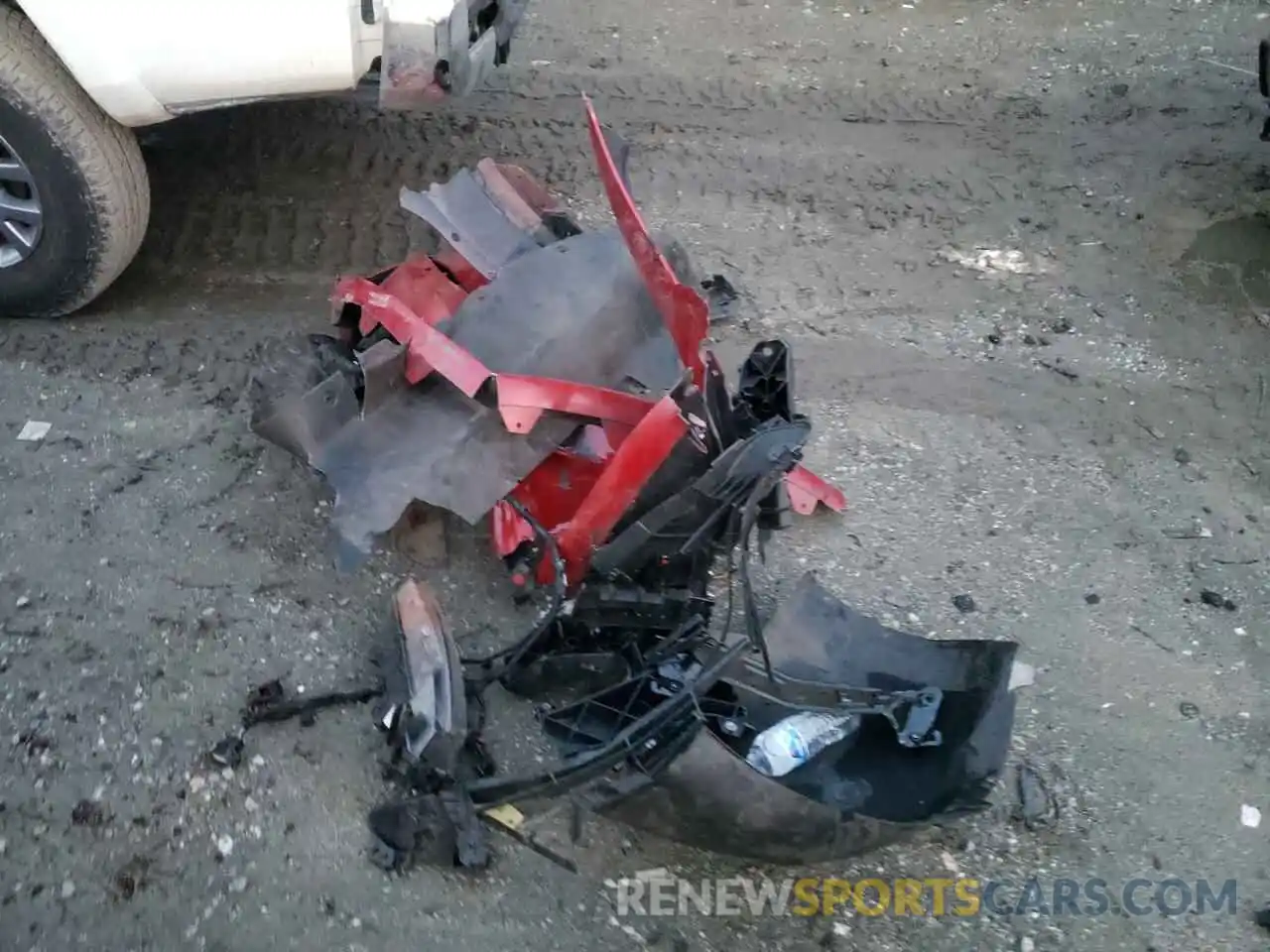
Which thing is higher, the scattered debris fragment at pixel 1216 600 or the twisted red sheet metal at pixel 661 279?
the twisted red sheet metal at pixel 661 279

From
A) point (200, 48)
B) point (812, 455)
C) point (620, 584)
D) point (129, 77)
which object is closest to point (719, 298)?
point (812, 455)

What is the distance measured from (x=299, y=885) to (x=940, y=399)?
110 inches

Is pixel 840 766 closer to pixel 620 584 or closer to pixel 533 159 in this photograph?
pixel 620 584

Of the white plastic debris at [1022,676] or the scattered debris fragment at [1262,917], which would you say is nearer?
the scattered debris fragment at [1262,917]

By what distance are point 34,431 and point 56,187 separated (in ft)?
2.75

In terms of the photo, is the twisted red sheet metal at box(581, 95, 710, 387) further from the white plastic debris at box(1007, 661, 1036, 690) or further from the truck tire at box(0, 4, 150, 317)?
the truck tire at box(0, 4, 150, 317)

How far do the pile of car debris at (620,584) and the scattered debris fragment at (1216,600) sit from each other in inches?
42.2

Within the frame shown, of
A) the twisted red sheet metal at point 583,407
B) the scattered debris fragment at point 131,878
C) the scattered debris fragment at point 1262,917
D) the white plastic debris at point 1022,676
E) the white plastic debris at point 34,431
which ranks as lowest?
the scattered debris fragment at point 1262,917

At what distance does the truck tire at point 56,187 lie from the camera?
11.6 feet

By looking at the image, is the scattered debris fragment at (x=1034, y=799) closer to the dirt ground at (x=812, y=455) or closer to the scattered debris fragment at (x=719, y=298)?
the dirt ground at (x=812, y=455)

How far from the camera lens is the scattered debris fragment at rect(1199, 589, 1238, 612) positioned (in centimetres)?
345

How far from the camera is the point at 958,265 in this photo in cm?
474

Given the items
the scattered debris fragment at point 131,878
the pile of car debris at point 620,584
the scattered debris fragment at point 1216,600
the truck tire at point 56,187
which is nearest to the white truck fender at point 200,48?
the truck tire at point 56,187

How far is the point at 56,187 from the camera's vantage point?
3660 millimetres
